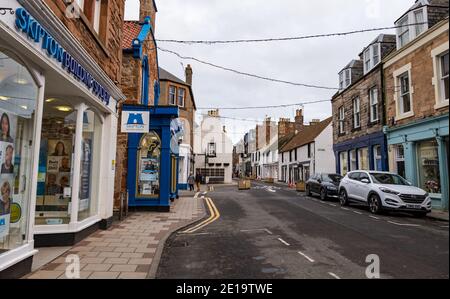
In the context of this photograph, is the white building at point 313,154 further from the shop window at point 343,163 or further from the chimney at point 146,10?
the chimney at point 146,10

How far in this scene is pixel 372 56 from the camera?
61.2ft

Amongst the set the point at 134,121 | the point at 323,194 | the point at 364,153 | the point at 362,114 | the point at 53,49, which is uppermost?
the point at 362,114

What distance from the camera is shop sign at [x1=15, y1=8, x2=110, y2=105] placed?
4.38m

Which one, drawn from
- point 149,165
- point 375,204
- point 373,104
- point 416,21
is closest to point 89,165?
point 149,165

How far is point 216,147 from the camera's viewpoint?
1617 inches

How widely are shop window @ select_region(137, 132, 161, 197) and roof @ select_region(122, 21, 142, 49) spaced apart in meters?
4.18

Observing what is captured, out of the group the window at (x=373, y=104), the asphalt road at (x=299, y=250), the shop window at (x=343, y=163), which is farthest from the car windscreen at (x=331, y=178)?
the asphalt road at (x=299, y=250)

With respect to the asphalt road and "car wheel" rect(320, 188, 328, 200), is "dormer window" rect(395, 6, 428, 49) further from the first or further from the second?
"car wheel" rect(320, 188, 328, 200)

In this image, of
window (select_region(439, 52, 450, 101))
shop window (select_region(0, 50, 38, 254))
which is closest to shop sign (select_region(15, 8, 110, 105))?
shop window (select_region(0, 50, 38, 254))

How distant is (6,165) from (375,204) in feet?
36.4

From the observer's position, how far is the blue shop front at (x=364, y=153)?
17.0m

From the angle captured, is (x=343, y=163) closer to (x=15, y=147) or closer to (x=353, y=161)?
(x=353, y=161)
